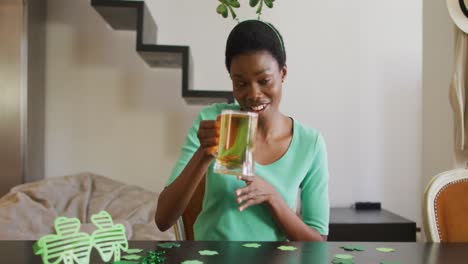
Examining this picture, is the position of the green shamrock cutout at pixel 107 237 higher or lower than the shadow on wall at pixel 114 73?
lower

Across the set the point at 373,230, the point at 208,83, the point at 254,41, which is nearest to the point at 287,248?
the point at 254,41

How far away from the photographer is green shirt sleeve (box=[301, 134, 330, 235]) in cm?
116

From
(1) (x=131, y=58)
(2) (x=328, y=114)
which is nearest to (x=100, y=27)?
(1) (x=131, y=58)

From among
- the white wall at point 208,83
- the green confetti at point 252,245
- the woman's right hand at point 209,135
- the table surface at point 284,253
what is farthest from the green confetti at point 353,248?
the white wall at point 208,83

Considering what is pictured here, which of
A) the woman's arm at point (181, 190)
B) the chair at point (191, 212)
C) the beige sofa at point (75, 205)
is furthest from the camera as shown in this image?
the beige sofa at point (75, 205)

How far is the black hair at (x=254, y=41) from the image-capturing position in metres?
1.08

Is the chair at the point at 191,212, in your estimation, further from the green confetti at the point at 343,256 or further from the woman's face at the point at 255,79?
the green confetti at the point at 343,256

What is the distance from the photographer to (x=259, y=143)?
4.00ft

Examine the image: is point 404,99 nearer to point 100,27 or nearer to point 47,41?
point 100,27

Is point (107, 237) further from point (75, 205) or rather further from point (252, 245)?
point (75, 205)

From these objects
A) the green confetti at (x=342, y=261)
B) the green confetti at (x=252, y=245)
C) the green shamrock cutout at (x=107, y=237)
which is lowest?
the green confetti at (x=252, y=245)

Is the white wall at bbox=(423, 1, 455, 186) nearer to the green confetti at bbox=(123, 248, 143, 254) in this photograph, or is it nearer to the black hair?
the black hair

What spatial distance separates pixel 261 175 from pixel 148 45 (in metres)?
1.50

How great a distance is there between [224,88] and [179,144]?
0.44 m
